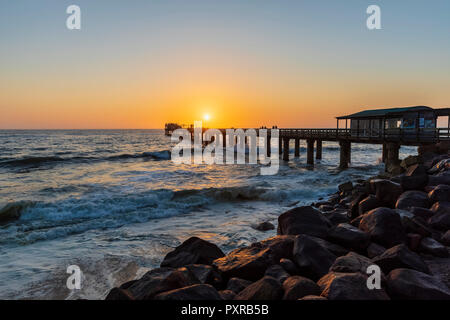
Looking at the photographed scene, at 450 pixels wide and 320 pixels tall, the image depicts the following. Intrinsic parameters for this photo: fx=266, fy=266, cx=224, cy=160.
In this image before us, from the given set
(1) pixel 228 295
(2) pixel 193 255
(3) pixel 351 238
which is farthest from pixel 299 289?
(2) pixel 193 255

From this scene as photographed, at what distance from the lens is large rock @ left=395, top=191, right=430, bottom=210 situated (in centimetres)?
718

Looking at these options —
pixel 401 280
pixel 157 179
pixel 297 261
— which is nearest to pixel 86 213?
pixel 157 179

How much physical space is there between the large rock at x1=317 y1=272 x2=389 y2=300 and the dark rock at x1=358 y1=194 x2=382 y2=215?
4.54 m

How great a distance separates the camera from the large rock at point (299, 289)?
362cm

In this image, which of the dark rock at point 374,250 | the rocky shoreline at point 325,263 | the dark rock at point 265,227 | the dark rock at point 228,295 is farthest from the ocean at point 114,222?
the dark rock at point 374,250

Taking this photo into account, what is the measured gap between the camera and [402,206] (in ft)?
24.0

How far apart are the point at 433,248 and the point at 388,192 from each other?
3.09 meters

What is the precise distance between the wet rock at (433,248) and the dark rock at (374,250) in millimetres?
926

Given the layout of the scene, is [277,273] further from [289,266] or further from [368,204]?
[368,204]

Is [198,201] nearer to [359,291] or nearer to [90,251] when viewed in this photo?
[90,251]

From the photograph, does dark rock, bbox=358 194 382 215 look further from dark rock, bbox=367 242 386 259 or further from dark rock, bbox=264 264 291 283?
dark rock, bbox=264 264 291 283

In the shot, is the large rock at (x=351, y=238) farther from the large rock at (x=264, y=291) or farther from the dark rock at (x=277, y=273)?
the large rock at (x=264, y=291)

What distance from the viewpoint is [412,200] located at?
288 inches
